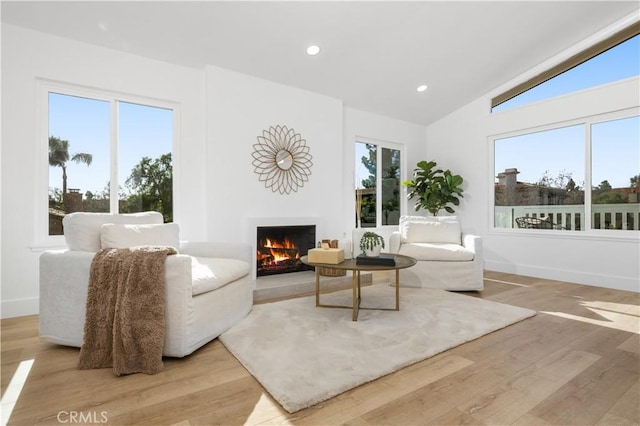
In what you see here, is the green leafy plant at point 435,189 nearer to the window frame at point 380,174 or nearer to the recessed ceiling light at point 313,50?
the window frame at point 380,174

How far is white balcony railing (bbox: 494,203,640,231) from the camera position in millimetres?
3748

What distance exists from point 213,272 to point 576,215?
180 inches

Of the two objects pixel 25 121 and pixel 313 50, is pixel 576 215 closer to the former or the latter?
pixel 313 50

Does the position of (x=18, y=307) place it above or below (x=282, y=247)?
below

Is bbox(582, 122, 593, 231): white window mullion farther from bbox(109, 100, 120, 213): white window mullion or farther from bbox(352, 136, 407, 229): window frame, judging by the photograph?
bbox(109, 100, 120, 213): white window mullion

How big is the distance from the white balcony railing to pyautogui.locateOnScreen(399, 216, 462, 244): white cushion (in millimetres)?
1296

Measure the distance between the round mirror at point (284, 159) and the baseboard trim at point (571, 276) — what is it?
344 centimetres

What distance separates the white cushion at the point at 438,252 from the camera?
3629 mm

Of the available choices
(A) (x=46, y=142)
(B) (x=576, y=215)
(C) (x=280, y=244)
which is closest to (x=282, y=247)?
(C) (x=280, y=244)

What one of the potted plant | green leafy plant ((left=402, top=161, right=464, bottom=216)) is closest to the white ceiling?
green leafy plant ((left=402, top=161, right=464, bottom=216))

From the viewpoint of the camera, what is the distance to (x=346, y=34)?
334cm

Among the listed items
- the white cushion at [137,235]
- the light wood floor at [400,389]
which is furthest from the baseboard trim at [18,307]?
the white cushion at [137,235]

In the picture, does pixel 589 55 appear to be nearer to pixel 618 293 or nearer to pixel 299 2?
pixel 618 293

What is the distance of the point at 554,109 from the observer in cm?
432
